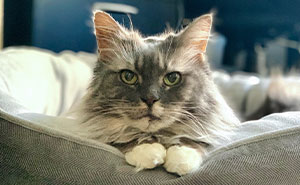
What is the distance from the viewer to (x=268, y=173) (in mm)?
1057

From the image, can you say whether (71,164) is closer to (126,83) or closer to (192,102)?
(126,83)

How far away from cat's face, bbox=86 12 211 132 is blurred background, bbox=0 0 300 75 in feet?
3.44

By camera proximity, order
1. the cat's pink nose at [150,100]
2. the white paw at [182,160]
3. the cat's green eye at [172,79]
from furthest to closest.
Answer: the cat's green eye at [172,79], the cat's pink nose at [150,100], the white paw at [182,160]

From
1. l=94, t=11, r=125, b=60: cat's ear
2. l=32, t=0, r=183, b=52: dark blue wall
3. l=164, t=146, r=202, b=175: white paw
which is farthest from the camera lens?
l=32, t=0, r=183, b=52: dark blue wall

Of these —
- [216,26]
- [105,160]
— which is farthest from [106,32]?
[216,26]

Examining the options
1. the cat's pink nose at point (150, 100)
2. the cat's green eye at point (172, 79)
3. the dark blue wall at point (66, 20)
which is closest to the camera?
the cat's pink nose at point (150, 100)

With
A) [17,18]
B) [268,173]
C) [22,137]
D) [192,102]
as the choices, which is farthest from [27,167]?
[17,18]

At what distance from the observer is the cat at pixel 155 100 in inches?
45.4

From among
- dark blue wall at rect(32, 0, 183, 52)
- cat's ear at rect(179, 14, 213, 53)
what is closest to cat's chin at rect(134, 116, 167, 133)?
cat's ear at rect(179, 14, 213, 53)

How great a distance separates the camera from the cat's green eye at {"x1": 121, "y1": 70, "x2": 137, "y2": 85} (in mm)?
1286

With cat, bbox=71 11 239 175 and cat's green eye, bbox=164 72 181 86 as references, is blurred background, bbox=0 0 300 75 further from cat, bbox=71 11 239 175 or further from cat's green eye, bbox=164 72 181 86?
cat's green eye, bbox=164 72 181 86

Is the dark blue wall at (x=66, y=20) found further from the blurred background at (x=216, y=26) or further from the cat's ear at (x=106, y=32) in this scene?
the cat's ear at (x=106, y=32)

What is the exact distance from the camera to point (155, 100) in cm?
116

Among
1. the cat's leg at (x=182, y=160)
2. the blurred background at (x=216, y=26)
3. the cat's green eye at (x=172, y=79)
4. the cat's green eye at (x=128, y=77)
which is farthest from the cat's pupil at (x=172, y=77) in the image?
the blurred background at (x=216, y=26)
